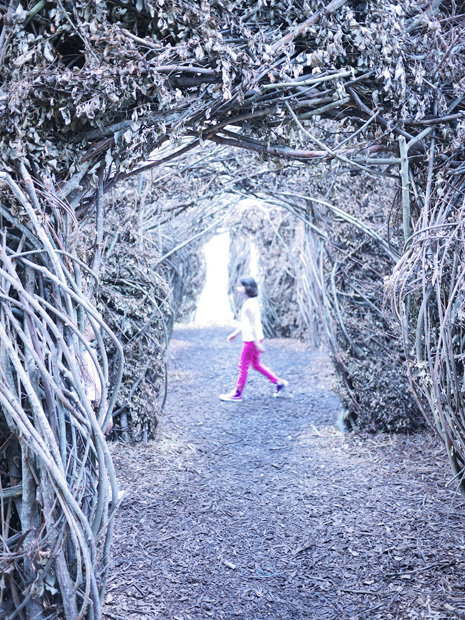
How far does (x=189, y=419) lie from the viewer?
5.97 meters

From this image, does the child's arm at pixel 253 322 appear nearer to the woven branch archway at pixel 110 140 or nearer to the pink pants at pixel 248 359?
the pink pants at pixel 248 359

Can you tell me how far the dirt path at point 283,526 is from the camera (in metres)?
2.70

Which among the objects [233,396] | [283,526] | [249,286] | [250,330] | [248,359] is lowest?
[233,396]

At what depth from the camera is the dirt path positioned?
2.70 metres

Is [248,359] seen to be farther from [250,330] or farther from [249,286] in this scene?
[249,286]

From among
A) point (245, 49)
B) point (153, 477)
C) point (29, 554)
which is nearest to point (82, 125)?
point (245, 49)

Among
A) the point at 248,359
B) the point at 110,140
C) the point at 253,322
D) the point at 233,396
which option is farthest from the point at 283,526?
the point at 233,396

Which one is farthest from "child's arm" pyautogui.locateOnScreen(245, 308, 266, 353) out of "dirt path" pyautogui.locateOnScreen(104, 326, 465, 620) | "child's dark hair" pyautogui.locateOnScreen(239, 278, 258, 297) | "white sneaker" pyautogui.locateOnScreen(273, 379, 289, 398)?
"dirt path" pyautogui.locateOnScreen(104, 326, 465, 620)

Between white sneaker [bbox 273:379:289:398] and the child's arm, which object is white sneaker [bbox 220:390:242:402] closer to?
white sneaker [bbox 273:379:289:398]

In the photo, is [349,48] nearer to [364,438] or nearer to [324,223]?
[324,223]

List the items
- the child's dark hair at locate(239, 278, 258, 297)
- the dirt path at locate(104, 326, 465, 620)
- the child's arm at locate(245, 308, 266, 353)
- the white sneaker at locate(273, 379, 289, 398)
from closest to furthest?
the dirt path at locate(104, 326, 465, 620)
the child's arm at locate(245, 308, 266, 353)
the child's dark hair at locate(239, 278, 258, 297)
the white sneaker at locate(273, 379, 289, 398)

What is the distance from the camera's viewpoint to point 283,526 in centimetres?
353

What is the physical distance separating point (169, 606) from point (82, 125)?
7.27ft

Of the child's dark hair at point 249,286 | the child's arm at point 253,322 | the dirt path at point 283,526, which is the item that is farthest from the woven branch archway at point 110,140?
the child's dark hair at point 249,286
